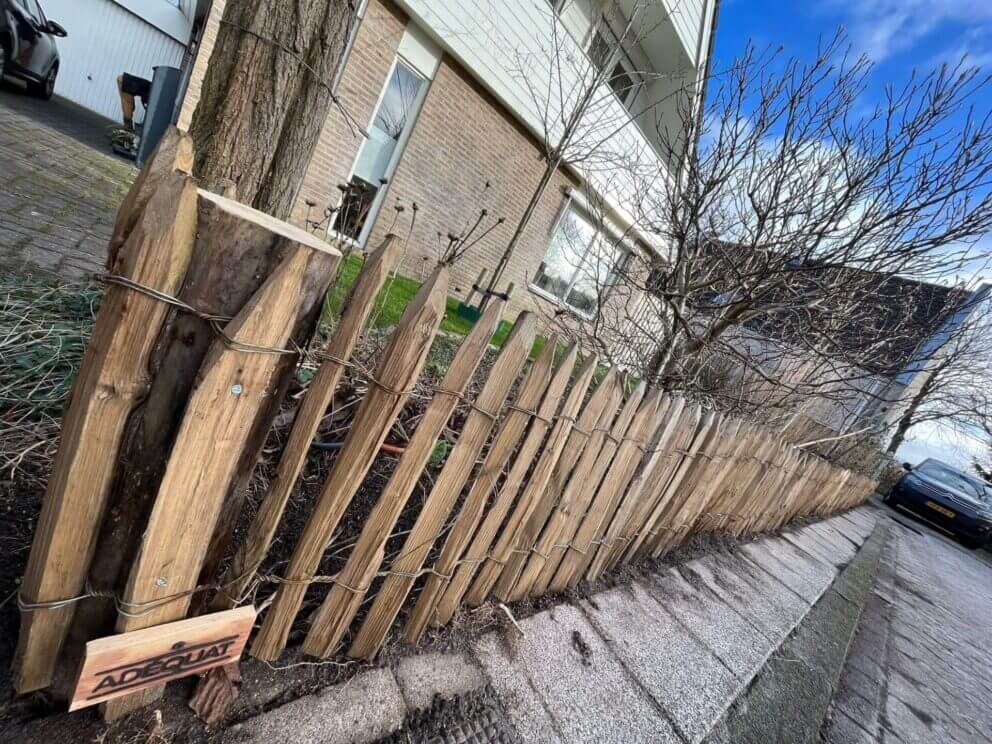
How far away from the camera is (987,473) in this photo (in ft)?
61.7

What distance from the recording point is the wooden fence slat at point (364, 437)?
1.15m

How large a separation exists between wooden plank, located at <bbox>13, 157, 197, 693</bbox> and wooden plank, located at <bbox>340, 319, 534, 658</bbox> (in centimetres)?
64

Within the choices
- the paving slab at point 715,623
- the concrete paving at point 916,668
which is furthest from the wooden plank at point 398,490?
the concrete paving at point 916,668

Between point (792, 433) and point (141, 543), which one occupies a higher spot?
point (792, 433)

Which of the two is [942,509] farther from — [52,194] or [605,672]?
[52,194]

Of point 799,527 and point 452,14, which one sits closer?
point 452,14

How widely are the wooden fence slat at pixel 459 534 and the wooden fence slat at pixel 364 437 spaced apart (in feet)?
1.53

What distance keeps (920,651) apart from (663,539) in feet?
9.70

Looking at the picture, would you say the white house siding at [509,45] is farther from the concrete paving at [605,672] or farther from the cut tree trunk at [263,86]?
the concrete paving at [605,672]

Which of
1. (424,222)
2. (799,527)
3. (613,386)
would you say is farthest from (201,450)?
(799,527)

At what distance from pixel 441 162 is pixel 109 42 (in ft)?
42.6

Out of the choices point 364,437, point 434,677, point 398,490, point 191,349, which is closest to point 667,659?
point 434,677

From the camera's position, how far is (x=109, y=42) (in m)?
12.3

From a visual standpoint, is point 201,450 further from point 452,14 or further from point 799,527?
point 799,527
